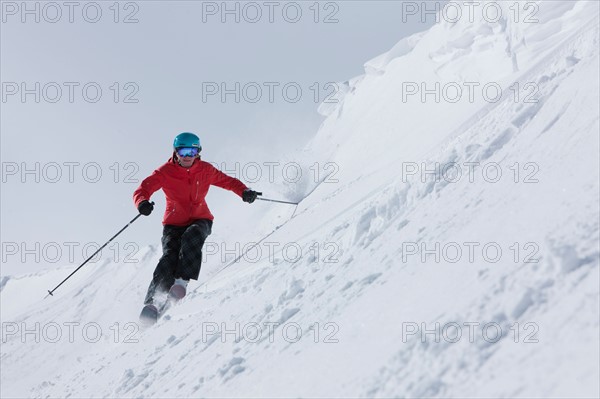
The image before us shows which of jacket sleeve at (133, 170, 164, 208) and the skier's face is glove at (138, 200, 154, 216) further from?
the skier's face

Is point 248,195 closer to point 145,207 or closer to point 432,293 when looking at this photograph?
point 145,207

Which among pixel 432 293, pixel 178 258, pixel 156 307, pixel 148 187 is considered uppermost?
pixel 148 187

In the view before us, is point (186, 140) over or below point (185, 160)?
over

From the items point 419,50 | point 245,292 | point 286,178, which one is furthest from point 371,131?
point 245,292

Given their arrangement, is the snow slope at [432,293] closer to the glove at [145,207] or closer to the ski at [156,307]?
the ski at [156,307]

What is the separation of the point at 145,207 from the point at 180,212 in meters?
0.56

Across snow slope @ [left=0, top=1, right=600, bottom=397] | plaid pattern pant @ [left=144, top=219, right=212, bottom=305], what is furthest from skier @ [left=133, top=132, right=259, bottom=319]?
snow slope @ [left=0, top=1, right=600, bottom=397]

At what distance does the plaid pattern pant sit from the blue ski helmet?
867mm

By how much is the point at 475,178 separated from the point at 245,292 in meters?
2.63

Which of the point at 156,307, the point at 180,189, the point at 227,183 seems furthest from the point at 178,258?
the point at 227,183

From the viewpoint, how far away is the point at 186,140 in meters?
5.83

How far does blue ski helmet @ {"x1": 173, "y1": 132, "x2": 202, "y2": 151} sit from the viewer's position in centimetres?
582

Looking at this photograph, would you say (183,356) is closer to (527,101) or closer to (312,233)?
(312,233)

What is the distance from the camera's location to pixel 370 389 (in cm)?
224
